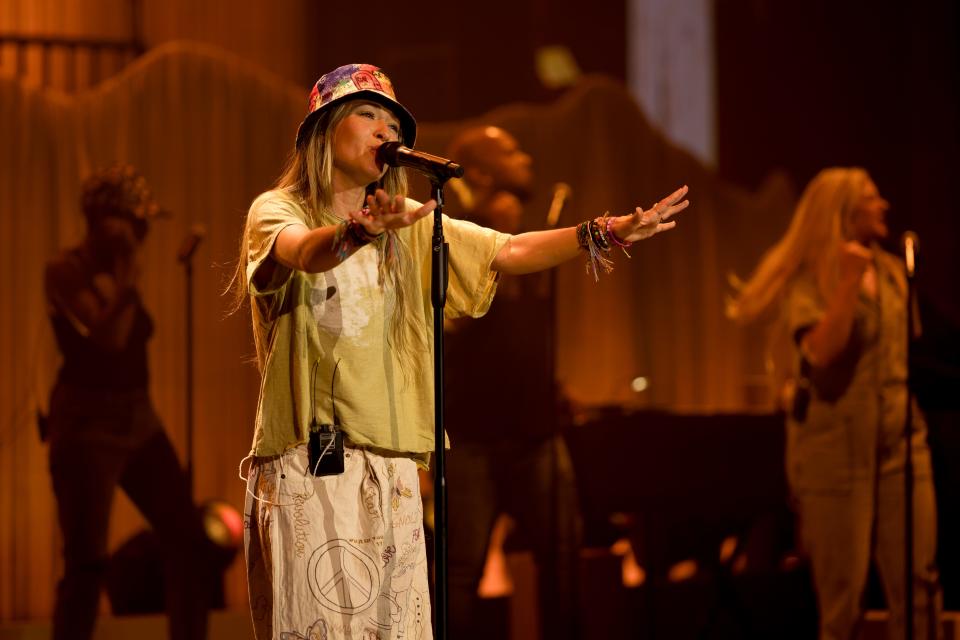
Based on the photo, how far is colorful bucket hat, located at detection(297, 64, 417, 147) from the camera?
2.39m

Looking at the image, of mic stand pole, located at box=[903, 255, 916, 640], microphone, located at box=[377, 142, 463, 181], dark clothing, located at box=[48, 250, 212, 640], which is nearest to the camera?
microphone, located at box=[377, 142, 463, 181]

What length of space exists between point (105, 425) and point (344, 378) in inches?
80.3

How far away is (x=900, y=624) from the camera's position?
3.99 meters

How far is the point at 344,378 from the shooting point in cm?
228

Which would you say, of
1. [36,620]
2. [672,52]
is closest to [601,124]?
[672,52]

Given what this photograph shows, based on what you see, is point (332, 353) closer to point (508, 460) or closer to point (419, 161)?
point (419, 161)

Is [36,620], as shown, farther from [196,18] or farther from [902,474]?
[902,474]

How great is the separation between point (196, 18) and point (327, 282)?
3930mm

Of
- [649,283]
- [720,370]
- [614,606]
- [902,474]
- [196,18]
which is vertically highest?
[196,18]

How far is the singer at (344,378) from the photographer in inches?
88.2

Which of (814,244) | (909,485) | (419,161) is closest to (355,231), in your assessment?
(419,161)

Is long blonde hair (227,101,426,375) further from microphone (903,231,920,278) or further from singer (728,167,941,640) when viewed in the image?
singer (728,167,941,640)

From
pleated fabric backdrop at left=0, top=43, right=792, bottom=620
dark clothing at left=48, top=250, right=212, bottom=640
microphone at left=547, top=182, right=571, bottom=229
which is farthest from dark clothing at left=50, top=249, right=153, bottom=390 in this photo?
microphone at left=547, top=182, right=571, bottom=229

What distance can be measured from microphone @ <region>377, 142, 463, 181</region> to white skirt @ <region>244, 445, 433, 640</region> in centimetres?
56
